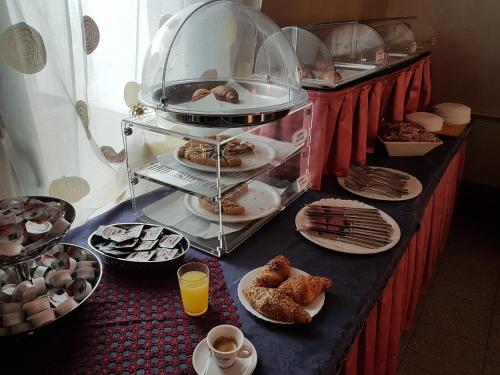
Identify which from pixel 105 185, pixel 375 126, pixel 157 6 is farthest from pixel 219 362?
pixel 375 126

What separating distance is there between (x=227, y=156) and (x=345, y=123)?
1.50 ft

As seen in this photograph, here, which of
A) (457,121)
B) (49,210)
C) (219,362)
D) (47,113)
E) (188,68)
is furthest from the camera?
(457,121)

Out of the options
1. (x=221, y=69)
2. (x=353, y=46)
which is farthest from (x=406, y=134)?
(x=221, y=69)

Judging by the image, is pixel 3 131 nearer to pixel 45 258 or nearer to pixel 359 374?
pixel 45 258

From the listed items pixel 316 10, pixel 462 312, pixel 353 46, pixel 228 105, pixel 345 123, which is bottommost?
pixel 462 312

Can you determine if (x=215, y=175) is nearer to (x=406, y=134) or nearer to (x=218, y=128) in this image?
(x=218, y=128)

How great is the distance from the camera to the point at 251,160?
1.02 m

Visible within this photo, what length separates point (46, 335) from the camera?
0.67 m

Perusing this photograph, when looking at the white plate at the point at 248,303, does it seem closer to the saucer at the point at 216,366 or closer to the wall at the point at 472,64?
the saucer at the point at 216,366

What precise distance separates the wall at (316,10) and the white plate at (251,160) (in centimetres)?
66

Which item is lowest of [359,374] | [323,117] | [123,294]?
[359,374]

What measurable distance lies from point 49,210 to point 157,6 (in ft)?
2.05

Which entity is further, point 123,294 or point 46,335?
point 123,294

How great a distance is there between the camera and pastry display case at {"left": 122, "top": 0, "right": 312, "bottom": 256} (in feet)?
2.93
